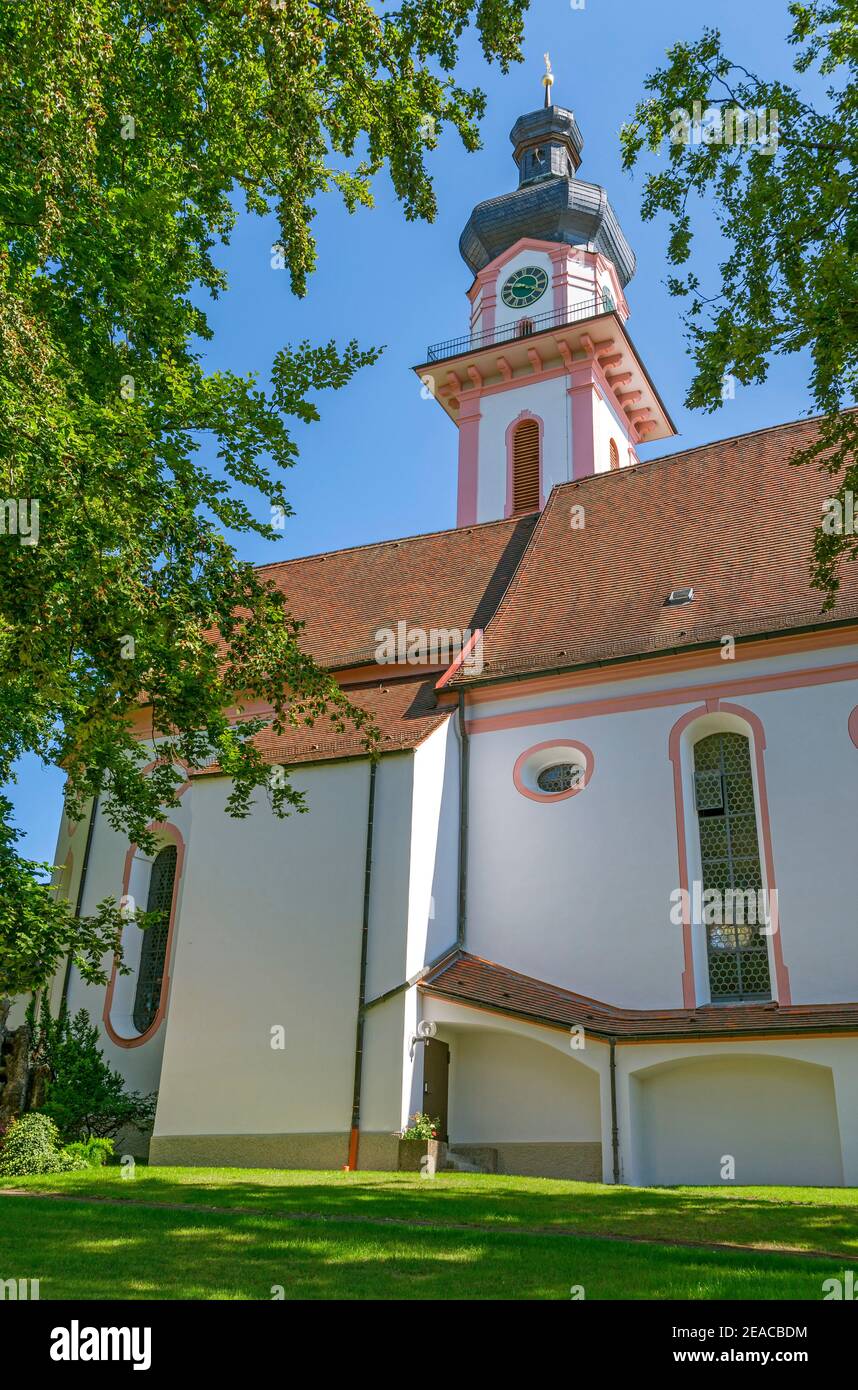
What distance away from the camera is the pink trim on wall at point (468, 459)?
105 ft

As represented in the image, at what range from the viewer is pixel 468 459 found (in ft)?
109

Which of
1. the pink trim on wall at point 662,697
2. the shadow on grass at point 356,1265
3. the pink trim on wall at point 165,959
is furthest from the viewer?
the pink trim on wall at point 165,959

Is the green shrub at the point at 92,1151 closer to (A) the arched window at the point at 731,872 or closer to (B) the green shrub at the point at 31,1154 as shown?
(B) the green shrub at the point at 31,1154

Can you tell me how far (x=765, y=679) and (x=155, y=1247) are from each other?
11155 mm

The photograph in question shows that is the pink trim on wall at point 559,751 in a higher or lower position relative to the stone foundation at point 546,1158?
higher

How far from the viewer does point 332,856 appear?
16.0m

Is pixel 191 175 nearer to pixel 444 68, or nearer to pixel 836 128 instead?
pixel 444 68

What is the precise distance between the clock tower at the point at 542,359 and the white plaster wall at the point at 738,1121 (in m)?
19.3

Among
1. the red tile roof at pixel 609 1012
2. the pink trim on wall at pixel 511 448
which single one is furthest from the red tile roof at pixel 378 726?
the pink trim on wall at pixel 511 448

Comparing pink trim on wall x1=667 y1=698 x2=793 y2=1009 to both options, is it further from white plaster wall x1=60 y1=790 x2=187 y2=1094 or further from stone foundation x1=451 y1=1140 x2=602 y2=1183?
white plaster wall x1=60 y1=790 x2=187 y2=1094

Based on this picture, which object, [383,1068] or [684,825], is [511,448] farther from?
[383,1068]

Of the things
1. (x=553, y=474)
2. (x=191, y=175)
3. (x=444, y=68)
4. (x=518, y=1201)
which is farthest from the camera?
(x=553, y=474)

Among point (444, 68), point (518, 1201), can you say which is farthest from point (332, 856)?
point (444, 68)

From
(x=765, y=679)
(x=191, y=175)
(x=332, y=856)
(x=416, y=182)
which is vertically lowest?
(x=332, y=856)
